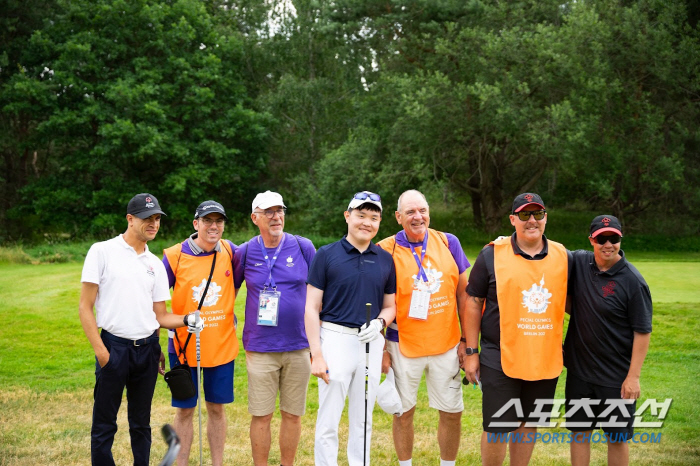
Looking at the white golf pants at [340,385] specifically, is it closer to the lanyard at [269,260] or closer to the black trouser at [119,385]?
Answer: the lanyard at [269,260]

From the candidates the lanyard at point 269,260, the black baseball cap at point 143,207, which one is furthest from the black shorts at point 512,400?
the black baseball cap at point 143,207

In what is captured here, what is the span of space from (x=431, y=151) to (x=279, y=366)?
19.5m

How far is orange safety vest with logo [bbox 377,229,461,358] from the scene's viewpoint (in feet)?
16.0

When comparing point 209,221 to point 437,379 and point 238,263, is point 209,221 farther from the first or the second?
point 437,379

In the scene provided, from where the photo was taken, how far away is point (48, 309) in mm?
12266

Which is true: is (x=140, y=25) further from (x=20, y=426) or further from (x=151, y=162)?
(x=20, y=426)

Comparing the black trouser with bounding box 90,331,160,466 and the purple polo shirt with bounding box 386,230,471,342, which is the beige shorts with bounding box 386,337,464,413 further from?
the black trouser with bounding box 90,331,160,466

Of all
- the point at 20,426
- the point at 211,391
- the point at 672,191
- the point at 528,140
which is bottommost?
the point at 20,426

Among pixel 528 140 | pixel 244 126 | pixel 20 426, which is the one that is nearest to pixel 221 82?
pixel 244 126

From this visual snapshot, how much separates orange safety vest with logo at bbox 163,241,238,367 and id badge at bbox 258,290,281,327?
0.27 m

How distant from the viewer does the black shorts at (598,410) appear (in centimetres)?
434

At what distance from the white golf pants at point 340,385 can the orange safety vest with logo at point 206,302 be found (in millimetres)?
901

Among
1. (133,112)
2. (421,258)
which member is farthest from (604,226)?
(133,112)

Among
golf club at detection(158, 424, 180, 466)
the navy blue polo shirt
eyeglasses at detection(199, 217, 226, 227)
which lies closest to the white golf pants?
the navy blue polo shirt
